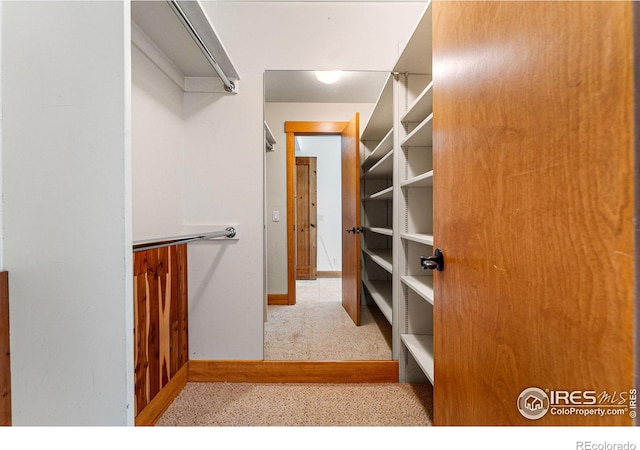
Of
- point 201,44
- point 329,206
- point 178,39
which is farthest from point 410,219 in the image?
point 178,39

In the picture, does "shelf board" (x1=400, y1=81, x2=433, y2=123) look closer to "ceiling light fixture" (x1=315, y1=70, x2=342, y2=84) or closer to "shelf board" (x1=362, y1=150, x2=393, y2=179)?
"shelf board" (x1=362, y1=150, x2=393, y2=179)

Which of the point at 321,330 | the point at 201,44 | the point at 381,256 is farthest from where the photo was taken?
the point at 381,256

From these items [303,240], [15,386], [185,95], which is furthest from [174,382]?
[185,95]

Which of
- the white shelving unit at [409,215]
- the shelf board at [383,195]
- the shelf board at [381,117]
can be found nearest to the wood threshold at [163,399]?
the white shelving unit at [409,215]

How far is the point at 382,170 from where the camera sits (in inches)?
75.5

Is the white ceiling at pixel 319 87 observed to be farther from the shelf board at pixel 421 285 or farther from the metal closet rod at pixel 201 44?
the shelf board at pixel 421 285

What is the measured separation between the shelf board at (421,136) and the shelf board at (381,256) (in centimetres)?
74

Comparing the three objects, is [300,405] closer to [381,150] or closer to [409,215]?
[409,215]

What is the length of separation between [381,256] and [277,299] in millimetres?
821

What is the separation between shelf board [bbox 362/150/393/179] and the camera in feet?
5.59

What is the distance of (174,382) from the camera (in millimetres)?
1416

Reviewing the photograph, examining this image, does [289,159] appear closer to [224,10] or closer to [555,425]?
[224,10]

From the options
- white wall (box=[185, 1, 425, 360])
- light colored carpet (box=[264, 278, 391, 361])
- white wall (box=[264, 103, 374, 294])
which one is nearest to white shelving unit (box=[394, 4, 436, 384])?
light colored carpet (box=[264, 278, 391, 361])

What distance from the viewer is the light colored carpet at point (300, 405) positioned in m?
1.25
